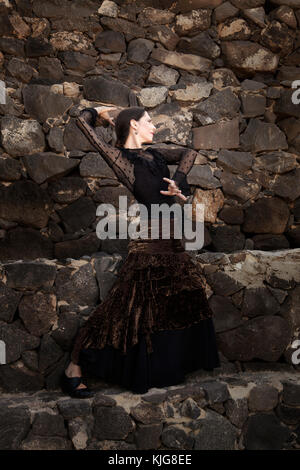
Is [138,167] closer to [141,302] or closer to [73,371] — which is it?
[141,302]

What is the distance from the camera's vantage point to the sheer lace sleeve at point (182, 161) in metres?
2.18

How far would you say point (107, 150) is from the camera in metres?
2.12

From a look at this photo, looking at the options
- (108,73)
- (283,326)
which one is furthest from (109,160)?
(283,326)

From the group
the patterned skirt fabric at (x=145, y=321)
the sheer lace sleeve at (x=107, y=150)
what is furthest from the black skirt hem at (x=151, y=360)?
the sheer lace sleeve at (x=107, y=150)

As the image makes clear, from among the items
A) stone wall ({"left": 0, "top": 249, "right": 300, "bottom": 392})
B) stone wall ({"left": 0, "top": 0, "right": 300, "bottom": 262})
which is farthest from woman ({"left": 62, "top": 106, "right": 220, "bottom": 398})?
stone wall ({"left": 0, "top": 0, "right": 300, "bottom": 262})

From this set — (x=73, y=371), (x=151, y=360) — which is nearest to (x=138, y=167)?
(x=151, y=360)

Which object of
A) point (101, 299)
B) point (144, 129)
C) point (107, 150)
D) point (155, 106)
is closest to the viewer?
point (107, 150)

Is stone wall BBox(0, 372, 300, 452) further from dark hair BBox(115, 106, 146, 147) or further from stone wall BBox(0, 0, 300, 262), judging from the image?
dark hair BBox(115, 106, 146, 147)

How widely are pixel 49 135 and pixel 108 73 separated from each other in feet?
2.17

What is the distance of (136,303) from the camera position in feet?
7.07

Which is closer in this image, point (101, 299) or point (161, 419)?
point (161, 419)

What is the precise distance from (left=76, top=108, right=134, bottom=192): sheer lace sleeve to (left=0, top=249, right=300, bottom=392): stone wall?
0.59 m

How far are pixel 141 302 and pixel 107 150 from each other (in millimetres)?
879

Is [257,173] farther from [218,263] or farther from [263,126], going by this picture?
[218,263]
